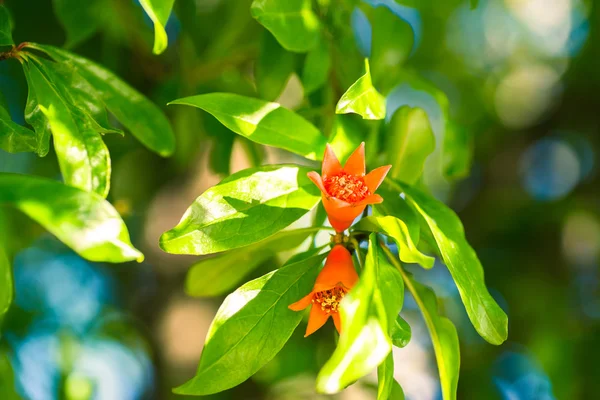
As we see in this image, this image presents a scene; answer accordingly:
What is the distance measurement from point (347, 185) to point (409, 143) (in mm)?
264

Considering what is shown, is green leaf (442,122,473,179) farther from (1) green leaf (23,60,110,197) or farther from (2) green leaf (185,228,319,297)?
(1) green leaf (23,60,110,197)

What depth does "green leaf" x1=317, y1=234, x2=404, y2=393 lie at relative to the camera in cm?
47

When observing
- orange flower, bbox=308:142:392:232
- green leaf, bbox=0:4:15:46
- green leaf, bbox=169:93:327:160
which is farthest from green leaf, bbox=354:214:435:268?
green leaf, bbox=0:4:15:46

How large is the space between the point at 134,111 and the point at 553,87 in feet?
5.52

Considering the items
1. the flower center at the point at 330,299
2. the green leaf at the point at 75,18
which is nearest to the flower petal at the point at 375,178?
the flower center at the point at 330,299

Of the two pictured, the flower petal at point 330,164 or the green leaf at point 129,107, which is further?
the green leaf at point 129,107

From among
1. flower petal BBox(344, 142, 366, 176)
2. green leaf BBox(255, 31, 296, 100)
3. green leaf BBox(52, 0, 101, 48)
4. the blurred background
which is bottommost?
the blurred background

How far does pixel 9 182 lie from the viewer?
20.1 inches

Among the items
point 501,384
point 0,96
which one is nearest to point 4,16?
point 0,96

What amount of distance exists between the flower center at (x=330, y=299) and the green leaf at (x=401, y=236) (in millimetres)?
80

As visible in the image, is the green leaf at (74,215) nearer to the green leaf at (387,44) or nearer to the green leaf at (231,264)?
the green leaf at (231,264)

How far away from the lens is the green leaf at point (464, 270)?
0.62 m

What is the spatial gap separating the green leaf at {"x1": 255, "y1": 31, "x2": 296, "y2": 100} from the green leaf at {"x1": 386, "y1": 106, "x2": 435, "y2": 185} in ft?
0.65

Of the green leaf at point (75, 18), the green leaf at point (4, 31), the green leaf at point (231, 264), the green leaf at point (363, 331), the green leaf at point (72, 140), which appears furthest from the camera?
the green leaf at point (75, 18)
